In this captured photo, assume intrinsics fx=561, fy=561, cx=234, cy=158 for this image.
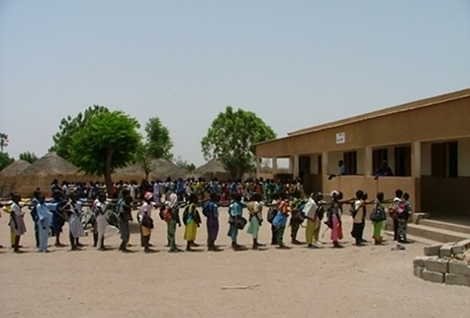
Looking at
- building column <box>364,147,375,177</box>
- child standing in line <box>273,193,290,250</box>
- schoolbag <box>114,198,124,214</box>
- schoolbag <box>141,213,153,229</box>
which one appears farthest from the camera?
building column <box>364,147,375,177</box>

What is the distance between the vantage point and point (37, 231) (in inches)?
552

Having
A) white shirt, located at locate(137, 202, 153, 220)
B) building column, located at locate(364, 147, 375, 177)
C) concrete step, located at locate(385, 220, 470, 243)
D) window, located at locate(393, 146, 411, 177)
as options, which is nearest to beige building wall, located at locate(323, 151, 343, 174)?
window, located at locate(393, 146, 411, 177)

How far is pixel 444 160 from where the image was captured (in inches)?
695

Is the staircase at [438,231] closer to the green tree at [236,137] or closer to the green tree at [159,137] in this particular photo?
the green tree at [236,137]

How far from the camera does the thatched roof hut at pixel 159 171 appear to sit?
47.3m

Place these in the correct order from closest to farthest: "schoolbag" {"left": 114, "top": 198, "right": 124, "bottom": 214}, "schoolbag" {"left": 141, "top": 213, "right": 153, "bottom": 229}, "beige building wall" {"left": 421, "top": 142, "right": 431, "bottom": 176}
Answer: "schoolbag" {"left": 141, "top": 213, "right": 153, "bottom": 229}, "schoolbag" {"left": 114, "top": 198, "right": 124, "bottom": 214}, "beige building wall" {"left": 421, "top": 142, "right": 431, "bottom": 176}

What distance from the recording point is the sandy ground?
7.62 metres

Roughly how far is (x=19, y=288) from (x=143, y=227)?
440cm

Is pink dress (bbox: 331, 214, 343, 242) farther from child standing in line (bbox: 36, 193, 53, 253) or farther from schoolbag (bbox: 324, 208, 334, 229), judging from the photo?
child standing in line (bbox: 36, 193, 53, 253)

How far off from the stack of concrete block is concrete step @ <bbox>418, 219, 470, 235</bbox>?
355 cm

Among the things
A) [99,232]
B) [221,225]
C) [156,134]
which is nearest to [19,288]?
[99,232]

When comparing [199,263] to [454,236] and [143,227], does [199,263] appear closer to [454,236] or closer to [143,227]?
[143,227]

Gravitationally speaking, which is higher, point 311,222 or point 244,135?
point 244,135

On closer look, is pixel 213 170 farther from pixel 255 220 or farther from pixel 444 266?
pixel 444 266
